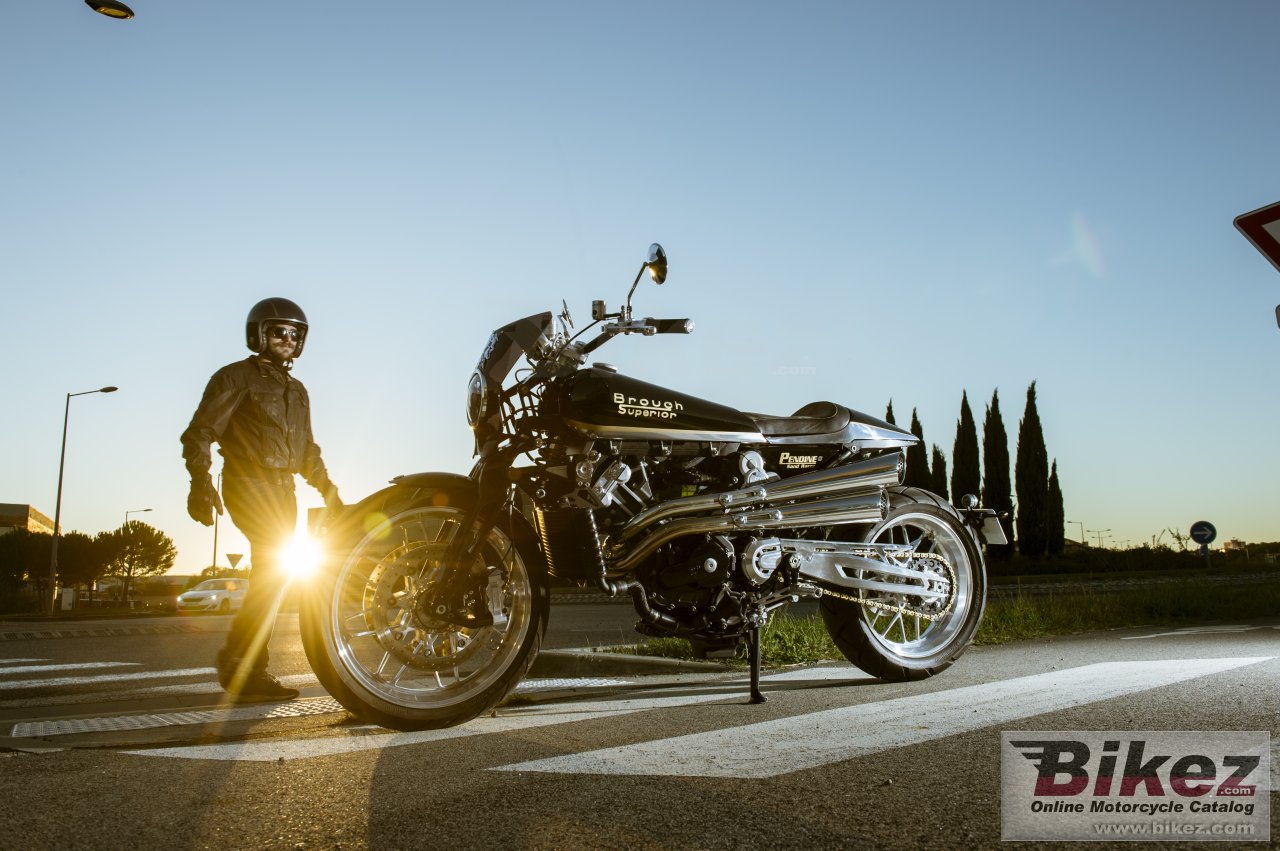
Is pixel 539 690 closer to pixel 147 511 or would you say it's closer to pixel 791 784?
pixel 791 784

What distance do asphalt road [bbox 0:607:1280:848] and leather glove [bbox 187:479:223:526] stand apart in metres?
0.94

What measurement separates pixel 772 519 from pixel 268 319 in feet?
9.78

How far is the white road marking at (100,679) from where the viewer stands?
7355 millimetres

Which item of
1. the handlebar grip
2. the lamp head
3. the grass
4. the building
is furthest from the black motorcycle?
the building

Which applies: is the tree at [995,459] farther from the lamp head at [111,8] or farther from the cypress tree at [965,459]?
the lamp head at [111,8]

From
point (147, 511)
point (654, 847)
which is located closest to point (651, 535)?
point (654, 847)

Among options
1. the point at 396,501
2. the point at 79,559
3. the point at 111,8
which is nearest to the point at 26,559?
the point at 79,559

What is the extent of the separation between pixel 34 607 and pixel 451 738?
4780cm

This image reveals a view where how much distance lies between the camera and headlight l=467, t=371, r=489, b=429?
4262mm

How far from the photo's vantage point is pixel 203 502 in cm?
507

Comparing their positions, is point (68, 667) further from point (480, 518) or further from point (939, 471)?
point (939, 471)

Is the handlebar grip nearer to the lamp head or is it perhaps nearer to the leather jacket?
the leather jacket

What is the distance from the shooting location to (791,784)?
2885 mm

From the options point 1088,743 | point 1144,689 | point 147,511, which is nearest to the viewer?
point 1088,743
